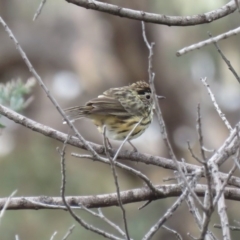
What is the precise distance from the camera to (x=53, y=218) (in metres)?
11.3

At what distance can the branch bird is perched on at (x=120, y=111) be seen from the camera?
5.51m

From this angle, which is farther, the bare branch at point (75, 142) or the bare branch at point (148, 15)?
the bare branch at point (75, 142)

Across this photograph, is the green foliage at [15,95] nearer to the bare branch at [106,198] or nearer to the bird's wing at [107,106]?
the bird's wing at [107,106]

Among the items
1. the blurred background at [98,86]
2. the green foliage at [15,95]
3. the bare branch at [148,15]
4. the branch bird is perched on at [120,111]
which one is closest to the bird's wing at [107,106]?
the branch bird is perched on at [120,111]

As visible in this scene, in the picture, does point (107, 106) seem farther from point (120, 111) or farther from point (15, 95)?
point (15, 95)

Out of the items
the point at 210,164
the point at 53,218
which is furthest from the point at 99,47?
the point at 210,164

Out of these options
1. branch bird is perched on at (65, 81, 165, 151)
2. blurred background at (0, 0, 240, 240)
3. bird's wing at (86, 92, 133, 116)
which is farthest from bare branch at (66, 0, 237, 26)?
blurred background at (0, 0, 240, 240)

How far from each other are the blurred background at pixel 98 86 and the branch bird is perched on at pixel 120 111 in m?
4.73

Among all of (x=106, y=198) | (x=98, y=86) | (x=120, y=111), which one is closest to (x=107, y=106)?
(x=120, y=111)

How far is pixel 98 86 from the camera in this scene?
40.2 feet

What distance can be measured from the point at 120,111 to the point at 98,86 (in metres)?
6.46

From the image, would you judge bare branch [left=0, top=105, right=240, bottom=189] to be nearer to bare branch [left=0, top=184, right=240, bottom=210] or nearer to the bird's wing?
bare branch [left=0, top=184, right=240, bottom=210]

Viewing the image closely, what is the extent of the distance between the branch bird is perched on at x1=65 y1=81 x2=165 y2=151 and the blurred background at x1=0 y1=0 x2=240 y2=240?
4727mm

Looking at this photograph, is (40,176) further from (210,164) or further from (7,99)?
(210,164)
